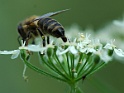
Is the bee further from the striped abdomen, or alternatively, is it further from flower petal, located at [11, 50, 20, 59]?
flower petal, located at [11, 50, 20, 59]

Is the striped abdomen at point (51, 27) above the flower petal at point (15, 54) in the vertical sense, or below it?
above

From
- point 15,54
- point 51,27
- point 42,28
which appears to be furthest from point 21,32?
point 15,54

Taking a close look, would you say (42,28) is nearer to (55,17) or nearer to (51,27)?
(51,27)

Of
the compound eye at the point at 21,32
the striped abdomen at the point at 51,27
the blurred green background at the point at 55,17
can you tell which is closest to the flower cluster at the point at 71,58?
the striped abdomen at the point at 51,27

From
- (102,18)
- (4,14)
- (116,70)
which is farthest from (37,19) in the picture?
(102,18)

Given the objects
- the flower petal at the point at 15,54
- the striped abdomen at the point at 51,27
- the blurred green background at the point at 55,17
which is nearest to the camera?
the flower petal at the point at 15,54

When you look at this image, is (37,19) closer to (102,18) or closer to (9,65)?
(9,65)

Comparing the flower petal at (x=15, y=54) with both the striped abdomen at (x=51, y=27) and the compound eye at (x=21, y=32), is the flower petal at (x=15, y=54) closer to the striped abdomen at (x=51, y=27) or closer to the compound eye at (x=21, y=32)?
the striped abdomen at (x=51, y=27)

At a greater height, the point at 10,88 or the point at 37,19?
the point at 37,19
